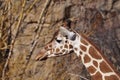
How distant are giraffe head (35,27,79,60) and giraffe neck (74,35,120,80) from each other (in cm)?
4

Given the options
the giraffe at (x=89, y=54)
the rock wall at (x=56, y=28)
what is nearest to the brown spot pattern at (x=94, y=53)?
the giraffe at (x=89, y=54)

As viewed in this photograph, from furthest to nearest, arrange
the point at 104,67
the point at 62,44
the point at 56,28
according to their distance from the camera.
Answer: the point at 56,28
the point at 62,44
the point at 104,67

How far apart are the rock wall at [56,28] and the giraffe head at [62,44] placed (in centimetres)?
106

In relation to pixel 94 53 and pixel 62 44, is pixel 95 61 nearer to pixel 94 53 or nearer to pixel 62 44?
pixel 94 53

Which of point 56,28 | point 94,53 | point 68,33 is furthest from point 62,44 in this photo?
point 56,28

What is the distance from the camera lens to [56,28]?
348 centimetres

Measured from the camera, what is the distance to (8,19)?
11.6ft

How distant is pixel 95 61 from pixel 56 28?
135cm

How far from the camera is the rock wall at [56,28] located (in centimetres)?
349

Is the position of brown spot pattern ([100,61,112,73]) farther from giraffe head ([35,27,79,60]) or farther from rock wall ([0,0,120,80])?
rock wall ([0,0,120,80])

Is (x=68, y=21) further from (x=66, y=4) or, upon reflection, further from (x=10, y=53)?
(x=10, y=53)

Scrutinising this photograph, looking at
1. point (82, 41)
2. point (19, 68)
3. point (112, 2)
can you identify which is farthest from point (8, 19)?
point (82, 41)

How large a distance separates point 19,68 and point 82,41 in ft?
4.61

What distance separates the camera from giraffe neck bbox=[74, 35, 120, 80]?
2109 mm
